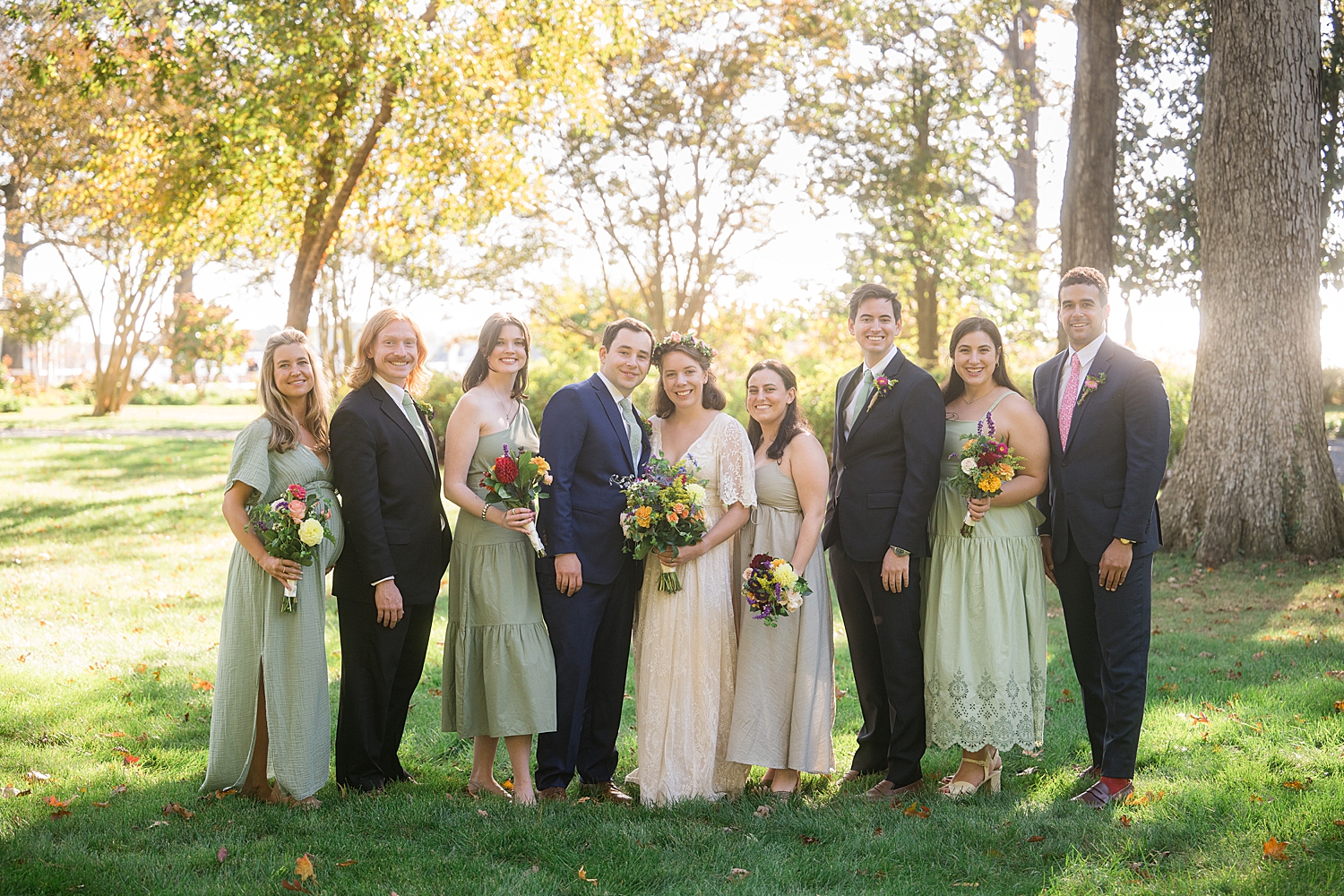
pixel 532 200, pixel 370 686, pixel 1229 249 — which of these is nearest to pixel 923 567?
pixel 370 686

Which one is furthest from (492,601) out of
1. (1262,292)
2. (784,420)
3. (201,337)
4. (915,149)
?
(201,337)

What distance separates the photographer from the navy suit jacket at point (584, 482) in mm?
4809

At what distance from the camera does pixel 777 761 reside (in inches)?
195

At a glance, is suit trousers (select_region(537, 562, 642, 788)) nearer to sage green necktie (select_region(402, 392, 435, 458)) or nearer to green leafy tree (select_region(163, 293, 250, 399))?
sage green necktie (select_region(402, 392, 435, 458))

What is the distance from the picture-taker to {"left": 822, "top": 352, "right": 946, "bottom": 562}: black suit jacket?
4.86 m

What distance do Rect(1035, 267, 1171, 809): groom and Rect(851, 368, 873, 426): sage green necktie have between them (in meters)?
0.97

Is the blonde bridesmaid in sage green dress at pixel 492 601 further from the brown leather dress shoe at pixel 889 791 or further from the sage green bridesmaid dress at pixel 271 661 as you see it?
the brown leather dress shoe at pixel 889 791

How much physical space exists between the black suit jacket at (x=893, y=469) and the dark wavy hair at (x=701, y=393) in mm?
724

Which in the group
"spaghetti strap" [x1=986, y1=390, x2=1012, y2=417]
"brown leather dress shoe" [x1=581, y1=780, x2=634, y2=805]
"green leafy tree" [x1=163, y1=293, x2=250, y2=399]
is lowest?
"brown leather dress shoe" [x1=581, y1=780, x2=634, y2=805]

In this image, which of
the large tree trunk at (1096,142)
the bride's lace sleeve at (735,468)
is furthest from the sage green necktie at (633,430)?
the large tree trunk at (1096,142)

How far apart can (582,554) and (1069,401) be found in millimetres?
2622

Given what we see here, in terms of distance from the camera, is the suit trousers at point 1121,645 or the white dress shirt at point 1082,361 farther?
the white dress shirt at point 1082,361

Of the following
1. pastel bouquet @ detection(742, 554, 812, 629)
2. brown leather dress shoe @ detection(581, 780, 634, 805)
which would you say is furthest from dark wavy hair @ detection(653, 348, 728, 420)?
brown leather dress shoe @ detection(581, 780, 634, 805)

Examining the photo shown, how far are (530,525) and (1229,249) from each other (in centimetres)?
881
